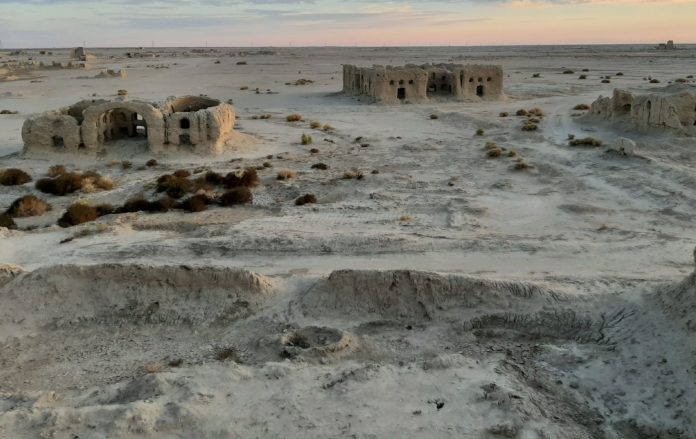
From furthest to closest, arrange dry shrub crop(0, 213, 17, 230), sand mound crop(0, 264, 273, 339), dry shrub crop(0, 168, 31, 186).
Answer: dry shrub crop(0, 168, 31, 186), dry shrub crop(0, 213, 17, 230), sand mound crop(0, 264, 273, 339)

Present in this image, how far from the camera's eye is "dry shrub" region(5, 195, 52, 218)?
57.2 ft

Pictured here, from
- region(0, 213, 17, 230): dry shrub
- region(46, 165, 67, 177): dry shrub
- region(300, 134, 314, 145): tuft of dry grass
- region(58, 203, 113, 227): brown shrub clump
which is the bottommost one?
region(0, 213, 17, 230): dry shrub

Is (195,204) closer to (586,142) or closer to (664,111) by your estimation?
(586,142)

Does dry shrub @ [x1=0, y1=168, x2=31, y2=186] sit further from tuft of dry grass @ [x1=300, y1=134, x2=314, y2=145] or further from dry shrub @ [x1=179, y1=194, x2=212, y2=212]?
tuft of dry grass @ [x1=300, y1=134, x2=314, y2=145]

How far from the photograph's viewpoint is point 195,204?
709 inches

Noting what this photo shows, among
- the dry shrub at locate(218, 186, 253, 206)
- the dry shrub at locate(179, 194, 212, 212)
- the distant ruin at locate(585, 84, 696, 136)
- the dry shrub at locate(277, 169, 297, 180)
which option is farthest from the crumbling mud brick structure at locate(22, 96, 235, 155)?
the distant ruin at locate(585, 84, 696, 136)

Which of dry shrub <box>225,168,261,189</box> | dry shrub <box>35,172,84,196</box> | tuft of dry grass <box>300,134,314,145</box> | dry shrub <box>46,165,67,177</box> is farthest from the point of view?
tuft of dry grass <box>300,134,314,145</box>

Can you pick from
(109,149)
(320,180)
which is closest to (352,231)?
(320,180)

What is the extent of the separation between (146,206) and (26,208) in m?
3.45

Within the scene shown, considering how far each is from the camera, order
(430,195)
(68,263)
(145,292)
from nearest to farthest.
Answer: (145,292) < (68,263) < (430,195)

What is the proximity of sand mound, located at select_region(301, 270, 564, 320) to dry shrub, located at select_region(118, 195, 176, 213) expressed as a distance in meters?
8.07

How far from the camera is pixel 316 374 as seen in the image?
913 cm

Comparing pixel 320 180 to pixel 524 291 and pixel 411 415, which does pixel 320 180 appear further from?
pixel 411 415

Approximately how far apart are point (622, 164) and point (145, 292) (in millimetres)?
17833
